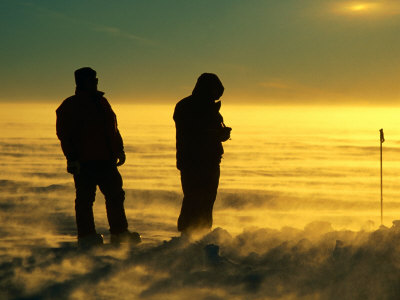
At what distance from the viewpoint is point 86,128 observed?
28.1 ft

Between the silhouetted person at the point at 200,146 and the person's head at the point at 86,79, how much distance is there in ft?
3.20

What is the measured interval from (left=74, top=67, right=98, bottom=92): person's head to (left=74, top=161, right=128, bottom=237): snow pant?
0.73m

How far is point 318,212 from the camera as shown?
18.3 meters

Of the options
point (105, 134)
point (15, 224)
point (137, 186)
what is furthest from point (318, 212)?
point (105, 134)

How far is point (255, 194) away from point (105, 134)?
1509 centimetres

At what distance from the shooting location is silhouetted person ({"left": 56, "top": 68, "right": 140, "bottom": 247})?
28.0 ft

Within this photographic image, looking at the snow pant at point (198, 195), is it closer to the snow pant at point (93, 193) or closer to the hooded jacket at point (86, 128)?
the snow pant at point (93, 193)

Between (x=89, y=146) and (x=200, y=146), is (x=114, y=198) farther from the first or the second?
(x=200, y=146)

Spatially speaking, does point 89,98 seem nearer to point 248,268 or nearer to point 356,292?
point 248,268

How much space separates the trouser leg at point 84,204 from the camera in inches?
339

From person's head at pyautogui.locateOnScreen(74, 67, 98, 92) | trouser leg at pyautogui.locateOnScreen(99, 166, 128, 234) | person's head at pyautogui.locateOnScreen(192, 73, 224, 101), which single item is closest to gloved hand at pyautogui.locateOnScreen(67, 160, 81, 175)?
trouser leg at pyautogui.locateOnScreen(99, 166, 128, 234)

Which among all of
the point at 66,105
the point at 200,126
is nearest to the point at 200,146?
the point at 200,126

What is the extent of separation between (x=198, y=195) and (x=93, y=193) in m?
1.13

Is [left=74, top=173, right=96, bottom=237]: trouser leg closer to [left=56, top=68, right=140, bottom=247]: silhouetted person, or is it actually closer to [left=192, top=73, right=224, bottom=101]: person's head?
[left=56, top=68, right=140, bottom=247]: silhouetted person
